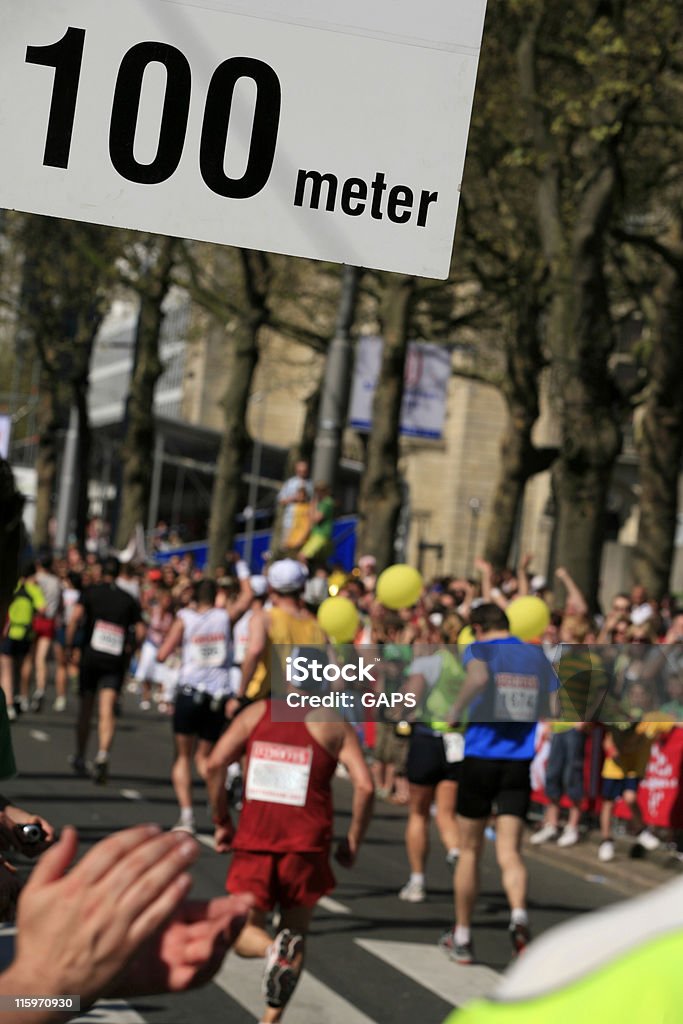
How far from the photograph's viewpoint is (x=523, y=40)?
19.2 metres

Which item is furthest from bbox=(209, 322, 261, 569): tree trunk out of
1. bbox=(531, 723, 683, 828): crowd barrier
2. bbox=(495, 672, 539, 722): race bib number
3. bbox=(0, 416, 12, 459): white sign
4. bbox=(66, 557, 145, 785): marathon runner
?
bbox=(495, 672, 539, 722): race bib number

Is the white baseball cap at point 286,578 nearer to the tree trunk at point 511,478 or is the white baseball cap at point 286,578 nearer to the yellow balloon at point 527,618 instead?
the yellow balloon at point 527,618

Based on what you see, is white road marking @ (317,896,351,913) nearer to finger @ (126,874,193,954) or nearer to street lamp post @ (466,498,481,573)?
finger @ (126,874,193,954)

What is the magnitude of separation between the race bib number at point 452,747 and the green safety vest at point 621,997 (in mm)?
9840

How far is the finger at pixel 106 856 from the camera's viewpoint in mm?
1771

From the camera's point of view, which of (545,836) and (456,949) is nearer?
(456,949)

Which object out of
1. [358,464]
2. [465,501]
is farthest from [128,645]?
[465,501]

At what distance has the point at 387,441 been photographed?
909 inches

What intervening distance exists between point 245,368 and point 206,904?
27523mm

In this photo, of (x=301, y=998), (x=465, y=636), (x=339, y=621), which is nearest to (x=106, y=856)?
(x=301, y=998)

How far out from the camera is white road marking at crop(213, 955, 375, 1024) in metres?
7.52

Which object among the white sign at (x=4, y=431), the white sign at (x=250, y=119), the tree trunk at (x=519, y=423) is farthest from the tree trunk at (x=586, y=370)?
the white sign at (x=250, y=119)

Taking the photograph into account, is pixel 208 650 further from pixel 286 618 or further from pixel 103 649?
pixel 286 618

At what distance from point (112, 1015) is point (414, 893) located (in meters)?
3.94
